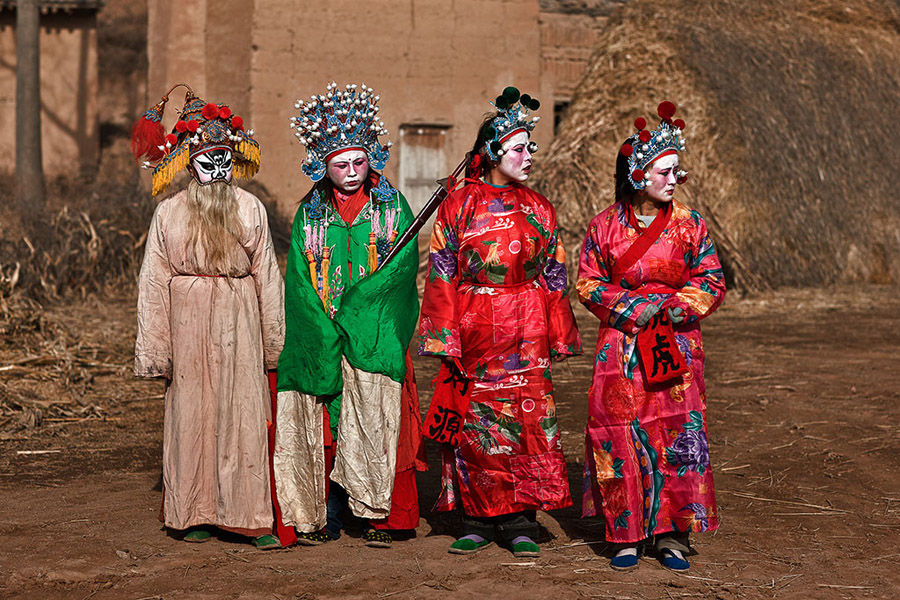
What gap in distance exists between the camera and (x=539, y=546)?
5043 mm

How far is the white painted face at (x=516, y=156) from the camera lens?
496cm

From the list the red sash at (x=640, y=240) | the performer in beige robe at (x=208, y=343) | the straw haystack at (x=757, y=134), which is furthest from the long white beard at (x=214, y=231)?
the straw haystack at (x=757, y=134)

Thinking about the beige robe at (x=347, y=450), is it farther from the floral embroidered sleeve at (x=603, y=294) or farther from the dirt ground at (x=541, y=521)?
the floral embroidered sleeve at (x=603, y=294)

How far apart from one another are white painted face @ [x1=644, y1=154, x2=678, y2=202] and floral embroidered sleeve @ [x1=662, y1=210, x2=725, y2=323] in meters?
0.15

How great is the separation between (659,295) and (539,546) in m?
1.16

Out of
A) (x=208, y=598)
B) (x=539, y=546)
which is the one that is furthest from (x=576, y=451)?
(x=208, y=598)

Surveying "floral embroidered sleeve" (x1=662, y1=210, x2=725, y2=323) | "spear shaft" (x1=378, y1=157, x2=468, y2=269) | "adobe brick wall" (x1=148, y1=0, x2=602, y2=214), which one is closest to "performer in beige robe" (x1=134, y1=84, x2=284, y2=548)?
"spear shaft" (x1=378, y1=157, x2=468, y2=269)

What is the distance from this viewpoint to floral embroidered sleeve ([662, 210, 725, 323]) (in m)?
4.71

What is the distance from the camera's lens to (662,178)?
4.77m

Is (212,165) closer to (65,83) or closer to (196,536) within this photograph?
(196,536)

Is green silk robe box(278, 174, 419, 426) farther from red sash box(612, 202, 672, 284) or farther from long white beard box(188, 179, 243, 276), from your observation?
red sash box(612, 202, 672, 284)

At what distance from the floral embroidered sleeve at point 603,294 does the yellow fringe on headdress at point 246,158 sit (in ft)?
4.91

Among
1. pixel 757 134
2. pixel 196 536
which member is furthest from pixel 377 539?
pixel 757 134

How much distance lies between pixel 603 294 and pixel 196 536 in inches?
78.0
